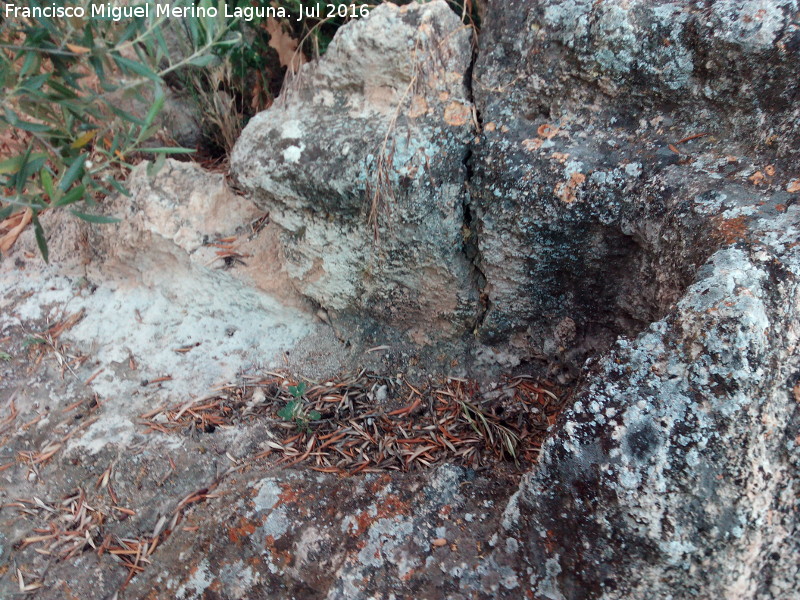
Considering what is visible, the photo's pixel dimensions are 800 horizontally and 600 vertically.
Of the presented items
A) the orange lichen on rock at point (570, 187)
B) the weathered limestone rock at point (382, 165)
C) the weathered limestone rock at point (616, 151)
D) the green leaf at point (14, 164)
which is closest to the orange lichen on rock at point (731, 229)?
the weathered limestone rock at point (616, 151)

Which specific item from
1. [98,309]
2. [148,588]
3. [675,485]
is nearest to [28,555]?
[148,588]

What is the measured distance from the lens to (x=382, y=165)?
1.81m

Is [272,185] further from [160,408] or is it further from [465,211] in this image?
[160,408]

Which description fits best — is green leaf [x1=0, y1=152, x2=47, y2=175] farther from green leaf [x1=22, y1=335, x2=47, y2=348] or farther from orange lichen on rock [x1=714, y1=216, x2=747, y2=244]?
orange lichen on rock [x1=714, y1=216, x2=747, y2=244]

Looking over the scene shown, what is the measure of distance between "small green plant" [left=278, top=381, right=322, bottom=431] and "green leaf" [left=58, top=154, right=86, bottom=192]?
2.97 feet

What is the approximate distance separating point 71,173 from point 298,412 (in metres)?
0.98

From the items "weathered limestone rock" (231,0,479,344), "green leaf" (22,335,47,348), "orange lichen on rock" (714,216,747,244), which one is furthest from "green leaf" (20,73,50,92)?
"orange lichen on rock" (714,216,747,244)

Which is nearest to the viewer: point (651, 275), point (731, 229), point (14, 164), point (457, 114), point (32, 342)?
point (731, 229)

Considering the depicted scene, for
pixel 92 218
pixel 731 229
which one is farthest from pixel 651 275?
pixel 92 218

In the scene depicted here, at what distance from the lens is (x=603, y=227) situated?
1645 mm

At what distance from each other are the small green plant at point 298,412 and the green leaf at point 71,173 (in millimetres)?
904

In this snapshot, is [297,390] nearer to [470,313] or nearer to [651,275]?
[470,313]

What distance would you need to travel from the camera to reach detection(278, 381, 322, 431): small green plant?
6.24 feet

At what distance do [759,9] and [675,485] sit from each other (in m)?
1.13
